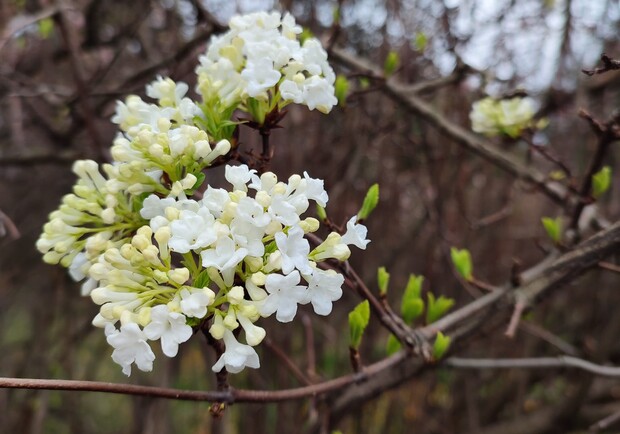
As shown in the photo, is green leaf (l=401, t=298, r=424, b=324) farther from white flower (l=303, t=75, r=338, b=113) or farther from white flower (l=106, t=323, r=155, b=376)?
white flower (l=106, t=323, r=155, b=376)

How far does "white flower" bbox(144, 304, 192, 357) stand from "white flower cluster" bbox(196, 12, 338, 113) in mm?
452

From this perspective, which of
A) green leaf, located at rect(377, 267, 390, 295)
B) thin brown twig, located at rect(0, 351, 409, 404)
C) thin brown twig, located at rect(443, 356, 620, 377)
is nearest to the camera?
thin brown twig, located at rect(0, 351, 409, 404)

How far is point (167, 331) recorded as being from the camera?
91cm

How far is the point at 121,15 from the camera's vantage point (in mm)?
3846

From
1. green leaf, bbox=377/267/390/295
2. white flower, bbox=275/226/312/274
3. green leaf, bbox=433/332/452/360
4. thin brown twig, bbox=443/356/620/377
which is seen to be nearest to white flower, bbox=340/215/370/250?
white flower, bbox=275/226/312/274

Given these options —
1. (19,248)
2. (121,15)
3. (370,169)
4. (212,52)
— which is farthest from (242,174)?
(19,248)

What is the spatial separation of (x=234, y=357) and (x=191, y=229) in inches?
8.7

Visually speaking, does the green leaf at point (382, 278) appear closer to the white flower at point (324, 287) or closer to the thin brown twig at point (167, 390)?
the thin brown twig at point (167, 390)

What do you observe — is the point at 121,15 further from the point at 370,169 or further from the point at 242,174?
the point at 242,174

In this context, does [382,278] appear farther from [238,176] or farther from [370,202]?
[238,176]

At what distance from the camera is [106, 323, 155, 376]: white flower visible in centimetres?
89

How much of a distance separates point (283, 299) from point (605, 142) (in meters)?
1.00

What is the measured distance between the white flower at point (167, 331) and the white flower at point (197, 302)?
0.06ft

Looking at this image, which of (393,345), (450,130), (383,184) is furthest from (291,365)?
(383,184)
